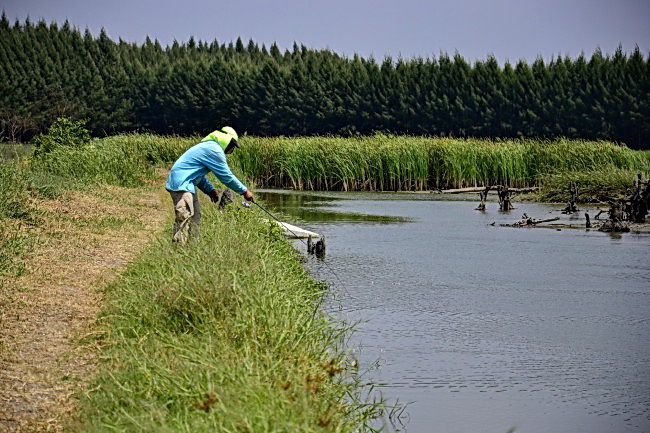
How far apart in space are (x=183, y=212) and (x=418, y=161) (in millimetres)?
24150

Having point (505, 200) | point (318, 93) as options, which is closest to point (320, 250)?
point (505, 200)

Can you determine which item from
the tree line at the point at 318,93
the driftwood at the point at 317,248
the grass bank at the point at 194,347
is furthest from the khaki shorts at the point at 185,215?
the tree line at the point at 318,93

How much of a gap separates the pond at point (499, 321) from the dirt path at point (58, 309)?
8.00ft

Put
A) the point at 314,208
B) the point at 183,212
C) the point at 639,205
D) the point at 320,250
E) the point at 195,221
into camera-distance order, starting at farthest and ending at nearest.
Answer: the point at 314,208 → the point at 639,205 → the point at 320,250 → the point at 195,221 → the point at 183,212

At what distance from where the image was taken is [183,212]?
1120 centimetres

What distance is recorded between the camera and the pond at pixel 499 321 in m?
8.63

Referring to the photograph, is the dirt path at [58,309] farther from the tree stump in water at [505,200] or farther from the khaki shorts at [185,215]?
the tree stump in water at [505,200]

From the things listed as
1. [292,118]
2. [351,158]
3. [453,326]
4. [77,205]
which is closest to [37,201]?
[77,205]

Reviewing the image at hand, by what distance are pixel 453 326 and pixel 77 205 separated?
7688mm

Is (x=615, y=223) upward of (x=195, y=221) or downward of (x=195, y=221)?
downward

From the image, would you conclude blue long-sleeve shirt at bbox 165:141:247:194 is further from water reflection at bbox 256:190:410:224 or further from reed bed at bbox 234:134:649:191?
reed bed at bbox 234:134:649:191

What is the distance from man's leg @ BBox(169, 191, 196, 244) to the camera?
11.2m

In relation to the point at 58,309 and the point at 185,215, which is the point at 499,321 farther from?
the point at 58,309

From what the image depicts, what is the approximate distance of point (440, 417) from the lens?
27.3 ft
